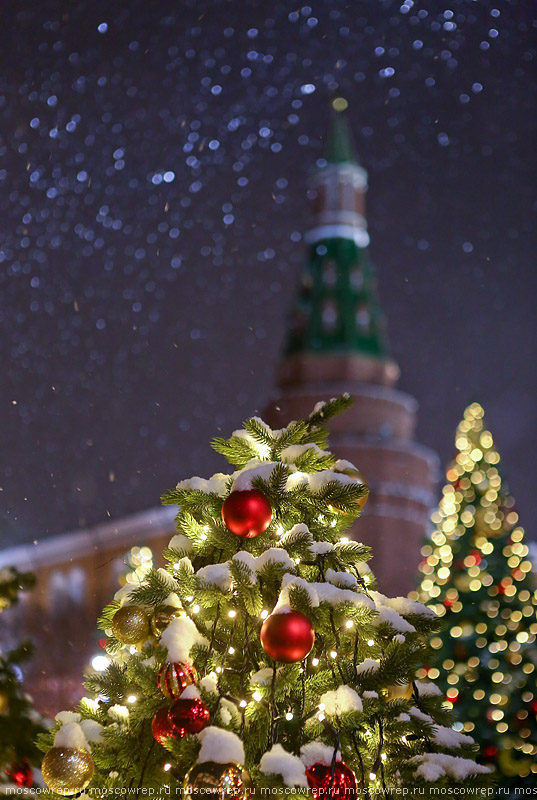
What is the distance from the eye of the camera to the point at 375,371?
847 inches

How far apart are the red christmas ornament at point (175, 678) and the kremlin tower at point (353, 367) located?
59.2 feet

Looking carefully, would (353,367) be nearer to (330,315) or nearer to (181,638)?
(330,315)

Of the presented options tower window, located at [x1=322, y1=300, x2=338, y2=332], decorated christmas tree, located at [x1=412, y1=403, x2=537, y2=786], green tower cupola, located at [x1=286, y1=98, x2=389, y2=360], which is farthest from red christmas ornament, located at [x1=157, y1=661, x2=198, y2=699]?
tower window, located at [x1=322, y1=300, x2=338, y2=332]

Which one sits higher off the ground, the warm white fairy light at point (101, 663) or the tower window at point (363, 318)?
the tower window at point (363, 318)

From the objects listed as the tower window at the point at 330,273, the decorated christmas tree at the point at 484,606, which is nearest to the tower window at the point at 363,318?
the tower window at the point at 330,273

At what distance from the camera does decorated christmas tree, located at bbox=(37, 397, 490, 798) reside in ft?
5.81

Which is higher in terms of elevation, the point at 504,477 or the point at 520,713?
the point at 504,477

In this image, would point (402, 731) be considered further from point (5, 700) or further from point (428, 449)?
point (428, 449)

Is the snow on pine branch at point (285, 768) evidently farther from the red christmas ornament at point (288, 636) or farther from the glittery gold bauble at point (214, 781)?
the red christmas ornament at point (288, 636)

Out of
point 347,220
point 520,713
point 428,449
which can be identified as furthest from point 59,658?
point 520,713

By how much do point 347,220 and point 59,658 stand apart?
15112 millimetres

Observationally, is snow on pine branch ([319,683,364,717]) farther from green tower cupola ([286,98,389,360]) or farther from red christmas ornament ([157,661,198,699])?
green tower cupola ([286,98,389,360])

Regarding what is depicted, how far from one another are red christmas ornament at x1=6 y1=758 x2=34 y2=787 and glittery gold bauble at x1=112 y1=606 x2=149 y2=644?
4.33ft

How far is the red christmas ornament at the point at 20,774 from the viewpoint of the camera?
9.50ft
